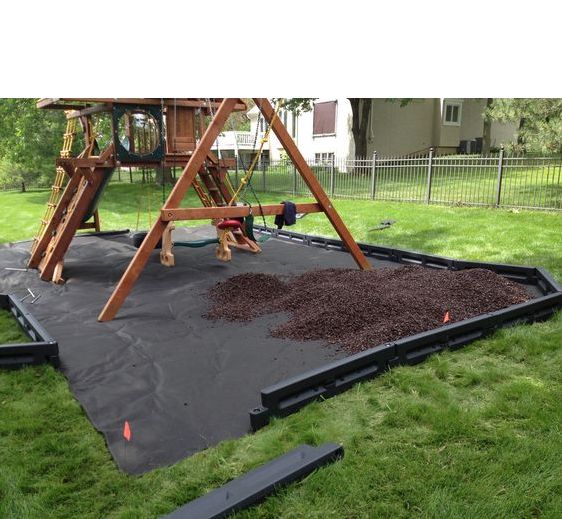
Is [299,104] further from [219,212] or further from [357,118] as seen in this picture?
[219,212]

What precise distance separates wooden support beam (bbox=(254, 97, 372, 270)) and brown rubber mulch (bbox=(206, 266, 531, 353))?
387mm

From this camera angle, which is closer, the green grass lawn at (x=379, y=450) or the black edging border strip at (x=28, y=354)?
the green grass lawn at (x=379, y=450)

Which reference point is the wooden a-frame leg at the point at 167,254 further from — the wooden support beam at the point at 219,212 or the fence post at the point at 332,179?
the fence post at the point at 332,179

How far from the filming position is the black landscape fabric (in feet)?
9.46

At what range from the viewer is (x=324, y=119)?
2536cm

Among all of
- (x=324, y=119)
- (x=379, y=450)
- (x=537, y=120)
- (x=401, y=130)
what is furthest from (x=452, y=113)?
(x=379, y=450)

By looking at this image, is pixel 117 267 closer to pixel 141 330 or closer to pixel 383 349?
pixel 141 330

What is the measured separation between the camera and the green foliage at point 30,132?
19062 mm

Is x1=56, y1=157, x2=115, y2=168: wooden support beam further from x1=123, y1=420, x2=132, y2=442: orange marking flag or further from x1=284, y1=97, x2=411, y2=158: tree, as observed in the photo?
x1=284, y1=97, x2=411, y2=158: tree

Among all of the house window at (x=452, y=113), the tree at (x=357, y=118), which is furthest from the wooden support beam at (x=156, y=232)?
the house window at (x=452, y=113)

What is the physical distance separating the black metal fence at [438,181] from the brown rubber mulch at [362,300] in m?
3.98

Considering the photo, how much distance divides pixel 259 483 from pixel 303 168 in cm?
427
